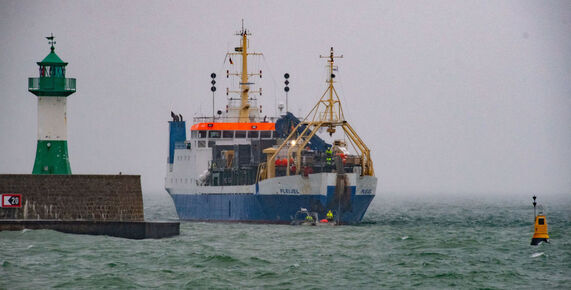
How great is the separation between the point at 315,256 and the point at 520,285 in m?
11.3

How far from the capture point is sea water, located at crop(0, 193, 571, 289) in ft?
117

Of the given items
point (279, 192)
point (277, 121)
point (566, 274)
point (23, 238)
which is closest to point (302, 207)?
point (279, 192)

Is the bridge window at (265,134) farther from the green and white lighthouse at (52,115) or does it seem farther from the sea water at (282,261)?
the green and white lighthouse at (52,115)

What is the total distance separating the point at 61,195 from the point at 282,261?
11889 millimetres

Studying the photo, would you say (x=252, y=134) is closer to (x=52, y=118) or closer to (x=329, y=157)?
(x=329, y=157)

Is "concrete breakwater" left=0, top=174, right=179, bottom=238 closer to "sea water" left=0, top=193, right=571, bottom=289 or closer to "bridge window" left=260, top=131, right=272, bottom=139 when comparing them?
"sea water" left=0, top=193, right=571, bottom=289

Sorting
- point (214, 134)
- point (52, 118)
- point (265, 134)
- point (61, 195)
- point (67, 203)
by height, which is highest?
point (214, 134)

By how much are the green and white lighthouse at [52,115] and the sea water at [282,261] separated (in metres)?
5.72

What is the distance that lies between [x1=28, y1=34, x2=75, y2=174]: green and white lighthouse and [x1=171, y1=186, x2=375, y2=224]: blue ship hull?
20.5 meters

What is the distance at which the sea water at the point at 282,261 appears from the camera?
117ft

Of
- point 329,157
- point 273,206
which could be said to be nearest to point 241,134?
point 273,206

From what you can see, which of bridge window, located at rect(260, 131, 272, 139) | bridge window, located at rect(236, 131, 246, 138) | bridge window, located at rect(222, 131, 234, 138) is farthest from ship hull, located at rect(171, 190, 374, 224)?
bridge window, located at rect(260, 131, 272, 139)

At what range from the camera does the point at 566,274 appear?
38.1 m

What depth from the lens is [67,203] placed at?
46.9 metres
